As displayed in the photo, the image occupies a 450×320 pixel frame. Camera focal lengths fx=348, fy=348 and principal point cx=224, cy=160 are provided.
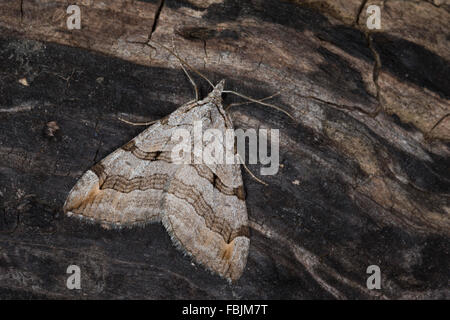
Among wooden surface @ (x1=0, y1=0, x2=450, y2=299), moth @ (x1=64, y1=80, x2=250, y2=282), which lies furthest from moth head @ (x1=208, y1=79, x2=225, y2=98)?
wooden surface @ (x1=0, y1=0, x2=450, y2=299)

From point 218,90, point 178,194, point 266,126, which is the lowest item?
point 178,194

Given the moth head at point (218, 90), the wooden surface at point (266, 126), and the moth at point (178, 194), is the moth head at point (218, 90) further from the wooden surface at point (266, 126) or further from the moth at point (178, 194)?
the wooden surface at point (266, 126)

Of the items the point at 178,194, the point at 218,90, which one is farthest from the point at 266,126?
the point at 178,194

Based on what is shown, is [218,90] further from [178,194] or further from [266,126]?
[178,194]

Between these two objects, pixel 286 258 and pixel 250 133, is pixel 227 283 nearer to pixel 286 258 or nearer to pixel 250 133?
pixel 286 258

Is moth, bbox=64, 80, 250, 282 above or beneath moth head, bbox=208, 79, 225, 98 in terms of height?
beneath

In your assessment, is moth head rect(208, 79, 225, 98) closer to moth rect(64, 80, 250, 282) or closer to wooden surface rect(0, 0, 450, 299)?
moth rect(64, 80, 250, 282)
